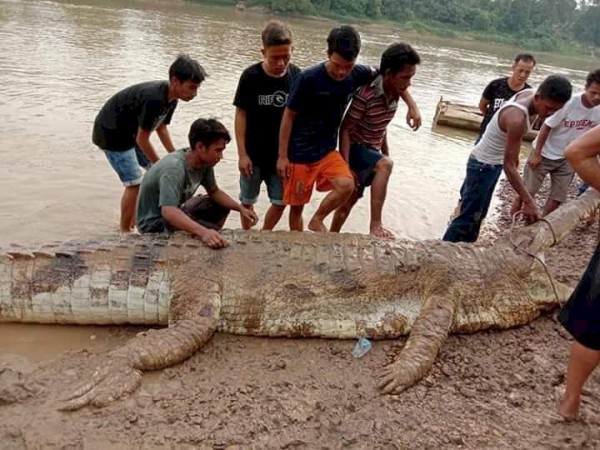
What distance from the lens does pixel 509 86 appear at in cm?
555

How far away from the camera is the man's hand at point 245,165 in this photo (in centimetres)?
412

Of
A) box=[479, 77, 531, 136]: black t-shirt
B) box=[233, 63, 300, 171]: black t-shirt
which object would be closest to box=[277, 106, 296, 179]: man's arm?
box=[233, 63, 300, 171]: black t-shirt

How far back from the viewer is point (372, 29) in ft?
134

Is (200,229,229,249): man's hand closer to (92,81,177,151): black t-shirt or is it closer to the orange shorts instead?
the orange shorts

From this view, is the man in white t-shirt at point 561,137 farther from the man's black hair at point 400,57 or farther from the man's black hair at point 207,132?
the man's black hair at point 207,132

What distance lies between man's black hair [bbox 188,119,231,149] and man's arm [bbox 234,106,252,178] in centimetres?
63

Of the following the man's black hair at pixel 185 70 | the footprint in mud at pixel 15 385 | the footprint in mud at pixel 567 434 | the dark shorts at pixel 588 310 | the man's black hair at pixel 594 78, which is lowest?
the footprint in mud at pixel 15 385

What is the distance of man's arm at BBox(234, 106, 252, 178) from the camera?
4059 millimetres

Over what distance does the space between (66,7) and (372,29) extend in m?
25.6

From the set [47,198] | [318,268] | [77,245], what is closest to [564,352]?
[318,268]

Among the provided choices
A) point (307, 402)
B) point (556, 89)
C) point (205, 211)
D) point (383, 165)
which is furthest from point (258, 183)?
point (556, 89)

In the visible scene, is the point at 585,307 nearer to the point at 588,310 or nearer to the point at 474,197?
the point at 588,310

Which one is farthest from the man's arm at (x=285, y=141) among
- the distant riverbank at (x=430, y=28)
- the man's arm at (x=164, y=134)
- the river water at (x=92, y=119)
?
the distant riverbank at (x=430, y=28)

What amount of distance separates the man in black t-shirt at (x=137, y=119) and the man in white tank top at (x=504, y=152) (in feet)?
7.54
